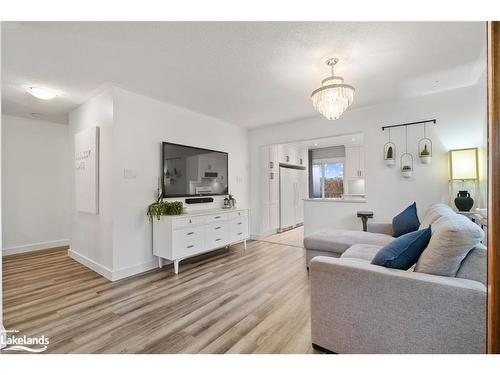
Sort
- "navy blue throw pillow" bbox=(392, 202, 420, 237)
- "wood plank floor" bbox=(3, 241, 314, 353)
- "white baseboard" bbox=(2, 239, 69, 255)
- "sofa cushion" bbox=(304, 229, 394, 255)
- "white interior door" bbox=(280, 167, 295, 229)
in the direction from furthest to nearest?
"white interior door" bbox=(280, 167, 295, 229), "white baseboard" bbox=(2, 239, 69, 255), "sofa cushion" bbox=(304, 229, 394, 255), "navy blue throw pillow" bbox=(392, 202, 420, 237), "wood plank floor" bbox=(3, 241, 314, 353)

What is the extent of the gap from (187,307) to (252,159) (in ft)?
11.5

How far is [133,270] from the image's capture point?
302 cm

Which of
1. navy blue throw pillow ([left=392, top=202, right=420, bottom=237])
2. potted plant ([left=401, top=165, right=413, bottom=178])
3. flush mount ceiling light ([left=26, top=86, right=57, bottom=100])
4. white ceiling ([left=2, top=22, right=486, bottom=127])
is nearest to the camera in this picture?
white ceiling ([left=2, top=22, right=486, bottom=127])

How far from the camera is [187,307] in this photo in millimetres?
2180

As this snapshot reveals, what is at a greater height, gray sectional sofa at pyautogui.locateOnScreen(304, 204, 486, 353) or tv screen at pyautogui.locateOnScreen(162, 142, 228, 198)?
tv screen at pyautogui.locateOnScreen(162, 142, 228, 198)

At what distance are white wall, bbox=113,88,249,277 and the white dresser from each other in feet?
0.86

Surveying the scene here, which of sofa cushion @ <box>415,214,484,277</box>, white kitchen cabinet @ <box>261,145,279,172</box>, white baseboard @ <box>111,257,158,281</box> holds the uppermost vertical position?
white kitchen cabinet @ <box>261,145,279,172</box>

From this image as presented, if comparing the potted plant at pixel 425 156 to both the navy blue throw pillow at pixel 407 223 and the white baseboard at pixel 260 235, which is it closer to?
the navy blue throw pillow at pixel 407 223

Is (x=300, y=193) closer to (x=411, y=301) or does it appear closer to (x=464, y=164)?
(x=464, y=164)

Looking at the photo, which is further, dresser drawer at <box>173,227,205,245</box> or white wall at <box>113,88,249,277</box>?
dresser drawer at <box>173,227,205,245</box>

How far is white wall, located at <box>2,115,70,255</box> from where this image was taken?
3.99 m

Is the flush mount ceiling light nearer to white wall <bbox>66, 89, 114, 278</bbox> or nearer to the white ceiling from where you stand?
the white ceiling

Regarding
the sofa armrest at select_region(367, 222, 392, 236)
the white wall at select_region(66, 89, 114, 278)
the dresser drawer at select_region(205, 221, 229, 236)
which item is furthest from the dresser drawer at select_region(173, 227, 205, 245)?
the sofa armrest at select_region(367, 222, 392, 236)
